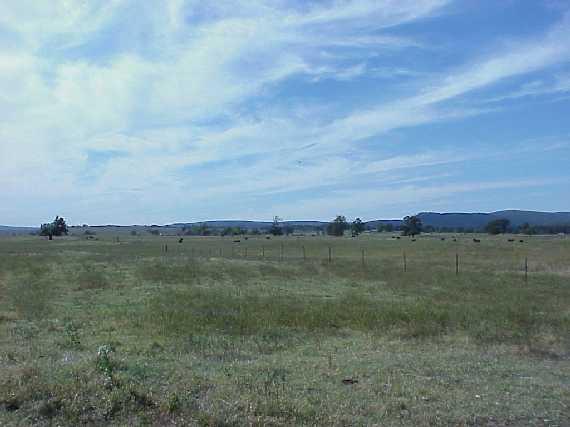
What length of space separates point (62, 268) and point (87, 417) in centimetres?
3314

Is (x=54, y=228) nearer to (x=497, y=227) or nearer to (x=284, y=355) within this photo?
(x=497, y=227)

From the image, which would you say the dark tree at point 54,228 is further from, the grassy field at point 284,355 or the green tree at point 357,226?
the grassy field at point 284,355

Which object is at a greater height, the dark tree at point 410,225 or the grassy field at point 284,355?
the dark tree at point 410,225

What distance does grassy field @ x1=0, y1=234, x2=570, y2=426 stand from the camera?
6.50m

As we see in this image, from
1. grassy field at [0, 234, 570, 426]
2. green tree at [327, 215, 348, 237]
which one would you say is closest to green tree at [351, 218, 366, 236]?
green tree at [327, 215, 348, 237]

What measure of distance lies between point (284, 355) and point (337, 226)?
156361mm

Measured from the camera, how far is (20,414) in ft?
20.6

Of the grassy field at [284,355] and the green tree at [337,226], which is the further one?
the green tree at [337,226]

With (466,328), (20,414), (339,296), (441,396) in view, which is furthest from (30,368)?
(339,296)

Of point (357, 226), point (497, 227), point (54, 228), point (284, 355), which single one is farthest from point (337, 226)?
point (284, 355)

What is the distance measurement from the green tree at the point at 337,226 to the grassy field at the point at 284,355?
139325mm

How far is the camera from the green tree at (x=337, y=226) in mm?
165375

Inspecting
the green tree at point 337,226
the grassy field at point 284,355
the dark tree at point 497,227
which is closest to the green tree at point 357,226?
the green tree at point 337,226

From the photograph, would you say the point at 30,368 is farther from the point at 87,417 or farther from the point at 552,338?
the point at 552,338
